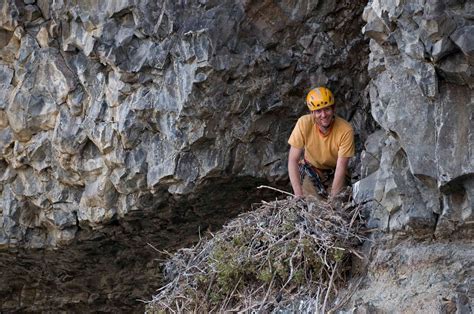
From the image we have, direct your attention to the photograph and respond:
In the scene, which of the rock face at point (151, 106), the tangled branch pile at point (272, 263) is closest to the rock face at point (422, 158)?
the tangled branch pile at point (272, 263)

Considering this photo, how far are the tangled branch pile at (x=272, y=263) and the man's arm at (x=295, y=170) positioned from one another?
15 centimetres

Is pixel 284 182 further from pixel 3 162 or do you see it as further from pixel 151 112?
pixel 3 162

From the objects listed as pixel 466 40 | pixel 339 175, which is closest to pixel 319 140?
pixel 339 175

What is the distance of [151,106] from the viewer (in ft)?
30.9

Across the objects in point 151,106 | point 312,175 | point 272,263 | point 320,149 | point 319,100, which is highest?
point 319,100

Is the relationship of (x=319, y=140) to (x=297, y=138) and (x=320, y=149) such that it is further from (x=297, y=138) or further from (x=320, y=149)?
(x=297, y=138)

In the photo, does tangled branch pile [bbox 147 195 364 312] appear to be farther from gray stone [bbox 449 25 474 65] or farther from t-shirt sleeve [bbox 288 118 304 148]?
gray stone [bbox 449 25 474 65]

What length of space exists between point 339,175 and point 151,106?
2.02 m

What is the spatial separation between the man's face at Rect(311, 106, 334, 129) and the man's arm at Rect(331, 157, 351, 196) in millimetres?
345

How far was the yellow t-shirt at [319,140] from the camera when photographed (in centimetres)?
861

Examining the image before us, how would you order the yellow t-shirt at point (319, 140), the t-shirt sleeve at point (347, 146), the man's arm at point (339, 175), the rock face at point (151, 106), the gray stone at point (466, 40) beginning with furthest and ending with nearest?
1. the rock face at point (151, 106)
2. the yellow t-shirt at point (319, 140)
3. the t-shirt sleeve at point (347, 146)
4. the man's arm at point (339, 175)
5. the gray stone at point (466, 40)

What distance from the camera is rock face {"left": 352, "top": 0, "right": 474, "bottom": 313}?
6.61 m

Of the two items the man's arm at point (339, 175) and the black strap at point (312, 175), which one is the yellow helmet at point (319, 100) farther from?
the black strap at point (312, 175)

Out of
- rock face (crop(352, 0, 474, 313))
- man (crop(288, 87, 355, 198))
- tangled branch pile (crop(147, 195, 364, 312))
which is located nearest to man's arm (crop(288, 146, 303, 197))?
man (crop(288, 87, 355, 198))
